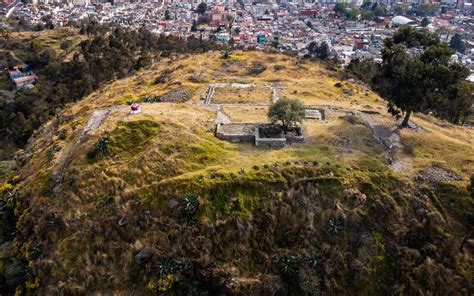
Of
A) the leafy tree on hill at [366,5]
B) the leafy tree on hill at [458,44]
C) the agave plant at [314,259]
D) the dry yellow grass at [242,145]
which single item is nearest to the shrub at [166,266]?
the dry yellow grass at [242,145]

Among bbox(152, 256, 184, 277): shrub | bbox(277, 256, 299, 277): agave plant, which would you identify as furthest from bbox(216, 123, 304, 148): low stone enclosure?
bbox(152, 256, 184, 277): shrub

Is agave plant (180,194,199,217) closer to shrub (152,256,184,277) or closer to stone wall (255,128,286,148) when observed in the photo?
shrub (152,256,184,277)

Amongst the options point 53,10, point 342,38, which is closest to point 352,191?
point 342,38

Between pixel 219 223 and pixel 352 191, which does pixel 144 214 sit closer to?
pixel 219 223

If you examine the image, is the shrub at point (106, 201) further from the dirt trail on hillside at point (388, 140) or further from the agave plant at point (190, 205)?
the dirt trail on hillside at point (388, 140)

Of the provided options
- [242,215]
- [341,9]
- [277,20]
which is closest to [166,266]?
[242,215]
